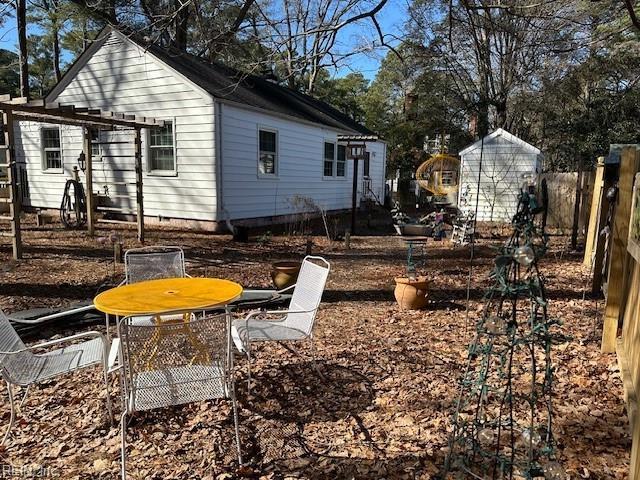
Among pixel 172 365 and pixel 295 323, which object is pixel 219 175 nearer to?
pixel 295 323

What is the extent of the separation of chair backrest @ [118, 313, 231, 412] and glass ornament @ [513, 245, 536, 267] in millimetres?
1489

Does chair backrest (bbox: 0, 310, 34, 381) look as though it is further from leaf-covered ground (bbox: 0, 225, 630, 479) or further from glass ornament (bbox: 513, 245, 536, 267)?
glass ornament (bbox: 513, 245, 536, 267)

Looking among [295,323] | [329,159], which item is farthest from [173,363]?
[329,159]

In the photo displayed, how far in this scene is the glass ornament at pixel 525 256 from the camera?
155 centimetres

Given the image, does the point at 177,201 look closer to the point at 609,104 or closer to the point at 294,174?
the point at 294,174

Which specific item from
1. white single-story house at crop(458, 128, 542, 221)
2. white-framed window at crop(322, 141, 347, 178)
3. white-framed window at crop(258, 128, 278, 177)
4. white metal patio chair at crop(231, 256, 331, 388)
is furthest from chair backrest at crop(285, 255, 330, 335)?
white-framed window at crop(322, 141, 347, 178)

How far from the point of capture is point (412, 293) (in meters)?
5.13

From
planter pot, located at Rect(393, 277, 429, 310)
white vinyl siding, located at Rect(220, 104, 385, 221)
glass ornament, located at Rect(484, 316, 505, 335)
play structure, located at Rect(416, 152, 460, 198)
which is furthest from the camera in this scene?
play structure, located at Rect(416, 152, 460, 198)

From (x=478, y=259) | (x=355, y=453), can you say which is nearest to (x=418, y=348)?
(x=355, y=453)

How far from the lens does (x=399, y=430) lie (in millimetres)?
2719

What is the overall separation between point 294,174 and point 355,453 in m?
10.7

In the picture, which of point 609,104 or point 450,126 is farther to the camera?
point 450,126

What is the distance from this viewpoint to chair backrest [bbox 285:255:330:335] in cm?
339

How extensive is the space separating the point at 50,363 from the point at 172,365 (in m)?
1.01
